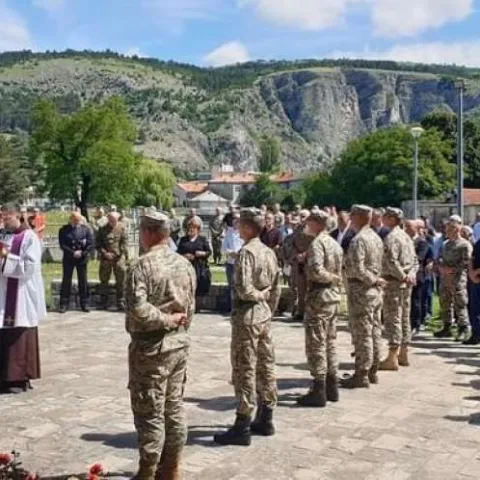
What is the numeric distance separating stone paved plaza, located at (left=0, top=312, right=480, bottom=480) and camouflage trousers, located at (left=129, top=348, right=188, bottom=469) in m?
0.67

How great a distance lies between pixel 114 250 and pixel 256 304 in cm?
784

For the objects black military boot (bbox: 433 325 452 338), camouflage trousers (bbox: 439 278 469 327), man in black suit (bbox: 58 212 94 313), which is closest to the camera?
camouflage trousers (bbox: 439 278 469 327)

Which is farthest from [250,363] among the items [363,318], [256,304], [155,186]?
[155,186]

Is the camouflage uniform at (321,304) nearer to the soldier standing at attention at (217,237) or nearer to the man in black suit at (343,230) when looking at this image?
the man in black suit at (343,230)

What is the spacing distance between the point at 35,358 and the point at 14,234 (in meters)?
1.33

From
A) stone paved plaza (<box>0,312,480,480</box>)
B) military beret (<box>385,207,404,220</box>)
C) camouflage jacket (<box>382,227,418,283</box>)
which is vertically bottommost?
stone paved plaza (<box>0,312,480,480</box>)

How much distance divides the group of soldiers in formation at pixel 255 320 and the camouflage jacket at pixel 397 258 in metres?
0.01

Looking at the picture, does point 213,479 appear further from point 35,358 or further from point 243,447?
point 35,358

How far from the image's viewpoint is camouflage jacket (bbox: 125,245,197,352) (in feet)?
15.6

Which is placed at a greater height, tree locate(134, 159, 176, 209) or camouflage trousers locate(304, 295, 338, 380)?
tree locate(134, 159, 176, 209)

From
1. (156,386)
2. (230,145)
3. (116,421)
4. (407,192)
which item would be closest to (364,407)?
(116,421)

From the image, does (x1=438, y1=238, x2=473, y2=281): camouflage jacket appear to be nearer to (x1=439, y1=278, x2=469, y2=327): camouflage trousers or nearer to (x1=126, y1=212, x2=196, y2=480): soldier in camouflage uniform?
(x1=439, y1=278, x2=469, y2=327): camouflage trousers

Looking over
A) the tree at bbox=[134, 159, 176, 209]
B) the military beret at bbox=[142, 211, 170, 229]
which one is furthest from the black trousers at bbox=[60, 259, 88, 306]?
the tree at bbox=[134, 159, 176, 209]

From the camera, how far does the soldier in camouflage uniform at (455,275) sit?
11.0 m
